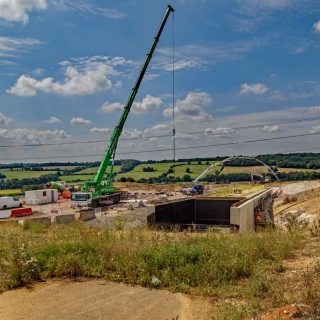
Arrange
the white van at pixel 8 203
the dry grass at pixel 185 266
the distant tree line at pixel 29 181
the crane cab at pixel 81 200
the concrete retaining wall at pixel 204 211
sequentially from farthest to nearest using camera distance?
the distant tree line at pixel 29 181 → the white van at pixel 8 203 → the crane cab at pixel 81 200 → the concrete retaining wall at pixel 204 211 → the dry grass at pixel 185 266

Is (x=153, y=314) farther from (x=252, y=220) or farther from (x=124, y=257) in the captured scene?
(x=252, y=220)

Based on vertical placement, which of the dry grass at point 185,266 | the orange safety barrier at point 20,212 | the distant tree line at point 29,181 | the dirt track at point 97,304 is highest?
the dry grass at point 185,266

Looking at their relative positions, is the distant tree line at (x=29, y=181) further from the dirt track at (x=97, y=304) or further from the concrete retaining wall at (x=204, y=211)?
the dirt track at (x=97, y=304)

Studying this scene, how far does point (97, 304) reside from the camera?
6.97 metres

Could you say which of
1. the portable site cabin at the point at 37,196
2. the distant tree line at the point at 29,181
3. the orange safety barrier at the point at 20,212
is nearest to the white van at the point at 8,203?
the portable site cabin at the point at 37,196

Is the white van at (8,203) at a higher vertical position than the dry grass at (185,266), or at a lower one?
lower

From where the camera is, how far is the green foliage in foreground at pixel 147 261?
782cm

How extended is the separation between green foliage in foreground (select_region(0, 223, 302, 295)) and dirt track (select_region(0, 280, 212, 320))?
0.39 meters

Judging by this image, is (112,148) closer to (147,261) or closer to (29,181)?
(147,261)

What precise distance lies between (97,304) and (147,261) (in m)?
1.64

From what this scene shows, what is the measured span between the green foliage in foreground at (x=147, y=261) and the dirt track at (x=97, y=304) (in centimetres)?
39

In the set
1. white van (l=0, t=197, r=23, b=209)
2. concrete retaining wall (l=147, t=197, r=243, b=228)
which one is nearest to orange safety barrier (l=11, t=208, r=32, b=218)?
white van (l=0, t=197, r=23, b=209)

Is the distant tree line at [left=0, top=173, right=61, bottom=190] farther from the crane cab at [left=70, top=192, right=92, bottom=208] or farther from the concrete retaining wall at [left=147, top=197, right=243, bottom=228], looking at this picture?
the concrete retaining wall at [left=147, top=197, right=243, bottom=228]

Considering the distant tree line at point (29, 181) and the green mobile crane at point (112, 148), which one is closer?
the green mobile crane at point (112, 148)
